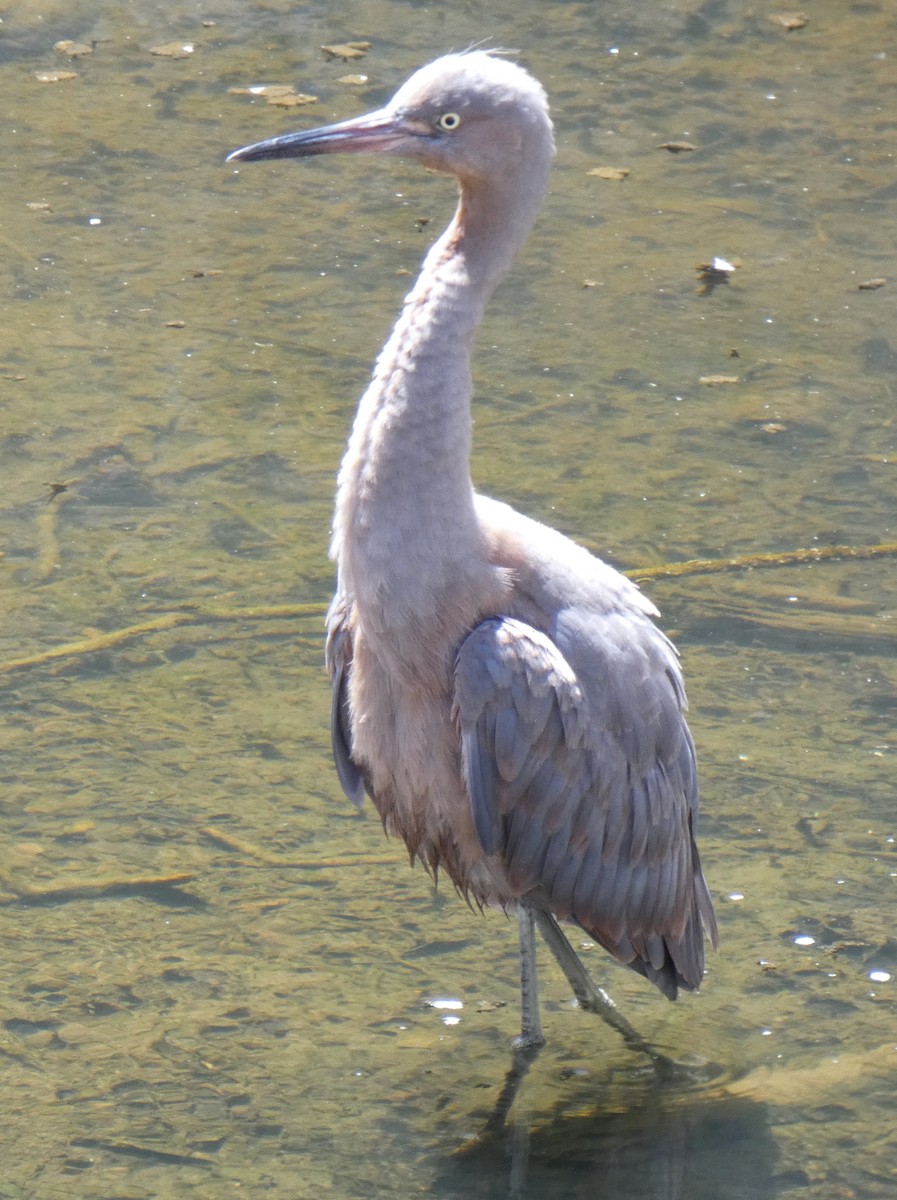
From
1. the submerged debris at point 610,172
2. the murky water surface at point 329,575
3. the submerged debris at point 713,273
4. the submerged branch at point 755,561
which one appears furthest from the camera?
the submerged debris at point 610,172

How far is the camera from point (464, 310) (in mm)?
3973

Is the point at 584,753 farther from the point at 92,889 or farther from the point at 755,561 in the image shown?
the point at 755,561

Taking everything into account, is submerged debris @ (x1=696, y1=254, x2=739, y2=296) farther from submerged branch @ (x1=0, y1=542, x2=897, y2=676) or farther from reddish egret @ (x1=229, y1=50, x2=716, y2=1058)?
reddish egret @ (x1=229, y1=50, x2=716, y2=1058)

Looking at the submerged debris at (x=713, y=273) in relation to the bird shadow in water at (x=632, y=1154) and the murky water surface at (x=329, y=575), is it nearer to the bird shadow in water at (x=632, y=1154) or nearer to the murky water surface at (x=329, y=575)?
the murky water surface at (x=329, y=575)

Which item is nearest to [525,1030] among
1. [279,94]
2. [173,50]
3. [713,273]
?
[713,273]

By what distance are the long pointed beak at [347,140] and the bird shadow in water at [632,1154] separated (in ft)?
7.86

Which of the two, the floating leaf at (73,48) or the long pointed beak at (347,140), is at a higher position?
the long pointed beak at (347,140)

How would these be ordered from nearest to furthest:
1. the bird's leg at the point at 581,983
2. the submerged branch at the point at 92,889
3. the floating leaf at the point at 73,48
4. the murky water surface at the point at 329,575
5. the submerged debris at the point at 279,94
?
the murky water surface at the point at 329,575
the bird's leg at the point at 581,983
the submerged branch at the point at 92,889
the submerged debris at the point at 279,94
the floating leaf at the point at 73,48

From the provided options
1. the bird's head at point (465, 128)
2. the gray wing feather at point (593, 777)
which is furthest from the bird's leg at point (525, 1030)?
the bird's head at point (465, 128)

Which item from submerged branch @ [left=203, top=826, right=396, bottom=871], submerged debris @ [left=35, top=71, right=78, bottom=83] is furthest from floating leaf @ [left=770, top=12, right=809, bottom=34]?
submerged branch @ [left=203, top=826, right=396, bottom=871]

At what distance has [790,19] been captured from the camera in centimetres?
1127

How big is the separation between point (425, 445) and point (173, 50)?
7.46 meters

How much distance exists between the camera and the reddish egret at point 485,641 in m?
3.97

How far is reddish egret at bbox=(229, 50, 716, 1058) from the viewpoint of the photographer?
13.0ft
